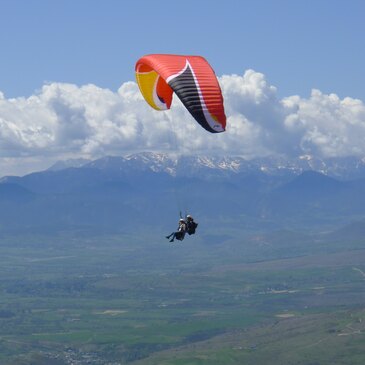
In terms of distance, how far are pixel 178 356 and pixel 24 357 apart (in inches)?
1373

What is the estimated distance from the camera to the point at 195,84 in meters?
56.2

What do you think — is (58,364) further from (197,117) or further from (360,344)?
(197,117)

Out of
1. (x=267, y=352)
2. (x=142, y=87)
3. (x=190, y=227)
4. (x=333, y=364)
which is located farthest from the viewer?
(x=267, y=352)

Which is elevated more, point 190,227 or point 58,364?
point 190,227

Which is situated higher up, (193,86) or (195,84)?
(195,84)

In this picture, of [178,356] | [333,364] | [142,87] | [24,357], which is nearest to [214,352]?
[178,356]

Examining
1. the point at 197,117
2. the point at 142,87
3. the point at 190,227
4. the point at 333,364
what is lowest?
the point at 333,364

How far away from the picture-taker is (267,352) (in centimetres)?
19100

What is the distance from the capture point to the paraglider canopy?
179 ft

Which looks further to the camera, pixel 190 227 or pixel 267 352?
pixel 267 352

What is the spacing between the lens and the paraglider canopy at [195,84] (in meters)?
54.6

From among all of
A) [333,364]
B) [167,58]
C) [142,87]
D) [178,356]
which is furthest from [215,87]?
[178,356]

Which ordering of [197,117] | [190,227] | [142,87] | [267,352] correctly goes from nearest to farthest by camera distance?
[197,117] < [190,227] < [142,87] < [267,352]

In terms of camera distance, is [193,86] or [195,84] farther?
[195,84]
